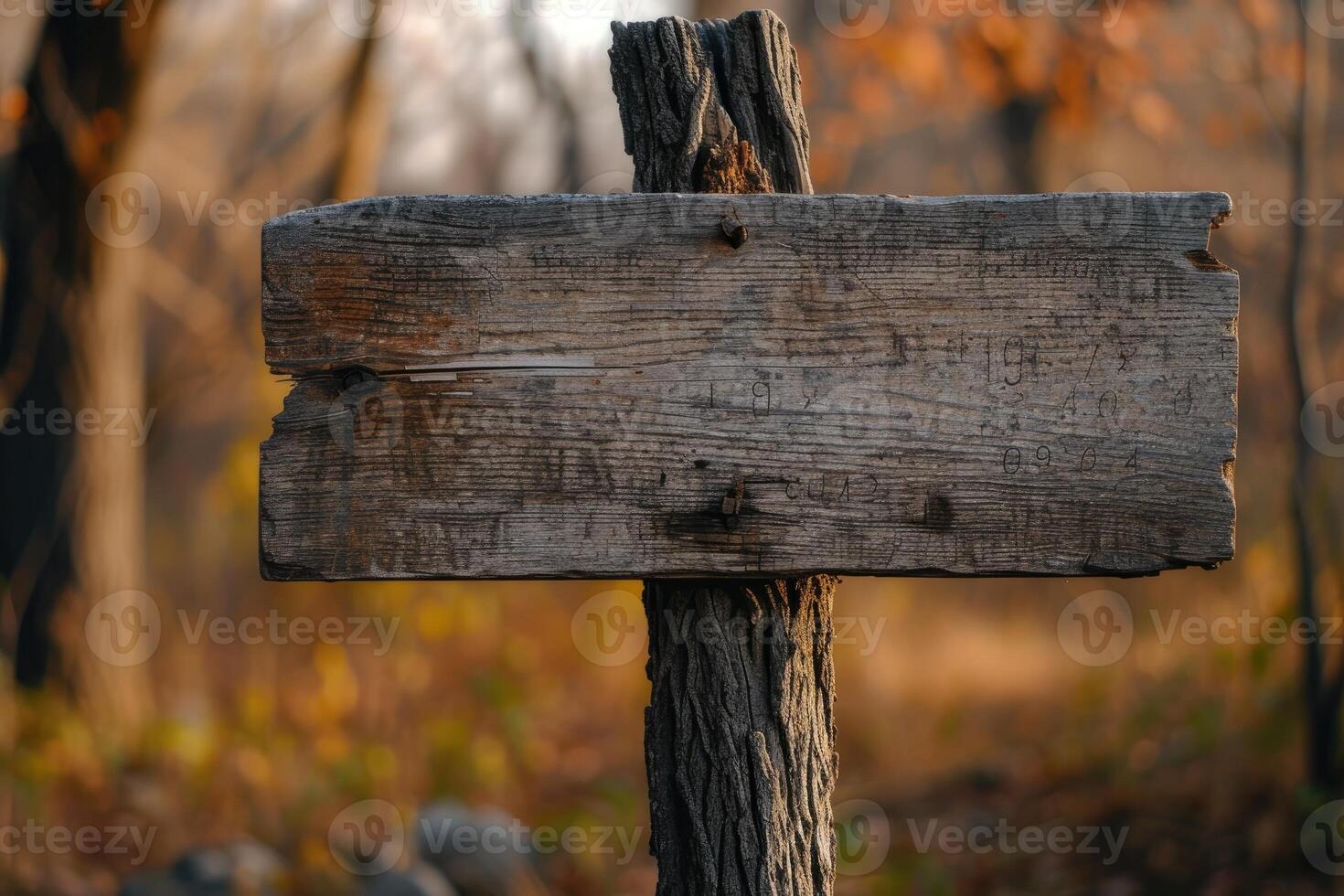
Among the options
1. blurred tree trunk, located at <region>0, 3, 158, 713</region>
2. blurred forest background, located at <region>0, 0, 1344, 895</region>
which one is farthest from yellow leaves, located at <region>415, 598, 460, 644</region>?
blurred tree trunk, located at <region>0, 3, 158, 713</region>

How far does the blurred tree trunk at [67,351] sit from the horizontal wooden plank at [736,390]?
3973 millimetres

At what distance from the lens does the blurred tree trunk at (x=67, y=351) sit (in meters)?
4.50

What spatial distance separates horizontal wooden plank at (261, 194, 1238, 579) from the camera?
1226 mm

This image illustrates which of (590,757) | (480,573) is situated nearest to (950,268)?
(480,573)

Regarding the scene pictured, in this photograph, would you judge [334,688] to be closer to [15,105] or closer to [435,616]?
[435,616]

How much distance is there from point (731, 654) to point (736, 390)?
0.38m

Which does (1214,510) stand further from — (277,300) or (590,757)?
(590,757)

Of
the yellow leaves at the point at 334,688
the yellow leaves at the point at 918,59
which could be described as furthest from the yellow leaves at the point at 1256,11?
the yellow leaves at the point at 334,688

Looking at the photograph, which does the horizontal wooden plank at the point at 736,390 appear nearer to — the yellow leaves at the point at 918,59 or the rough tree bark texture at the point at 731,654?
the rough tree bark texture at the point at 731,654

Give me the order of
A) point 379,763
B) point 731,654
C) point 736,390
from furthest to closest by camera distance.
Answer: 1. point 379,763
2. point 731,654
3. point 736,390

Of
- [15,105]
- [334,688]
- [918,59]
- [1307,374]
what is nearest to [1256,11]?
[1307,374]

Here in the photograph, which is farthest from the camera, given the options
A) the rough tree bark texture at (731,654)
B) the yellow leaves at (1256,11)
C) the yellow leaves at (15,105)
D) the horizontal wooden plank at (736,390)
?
the yellow leaves at (15,105)

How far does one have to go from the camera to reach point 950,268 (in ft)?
4.09

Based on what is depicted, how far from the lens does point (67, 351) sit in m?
4.66
